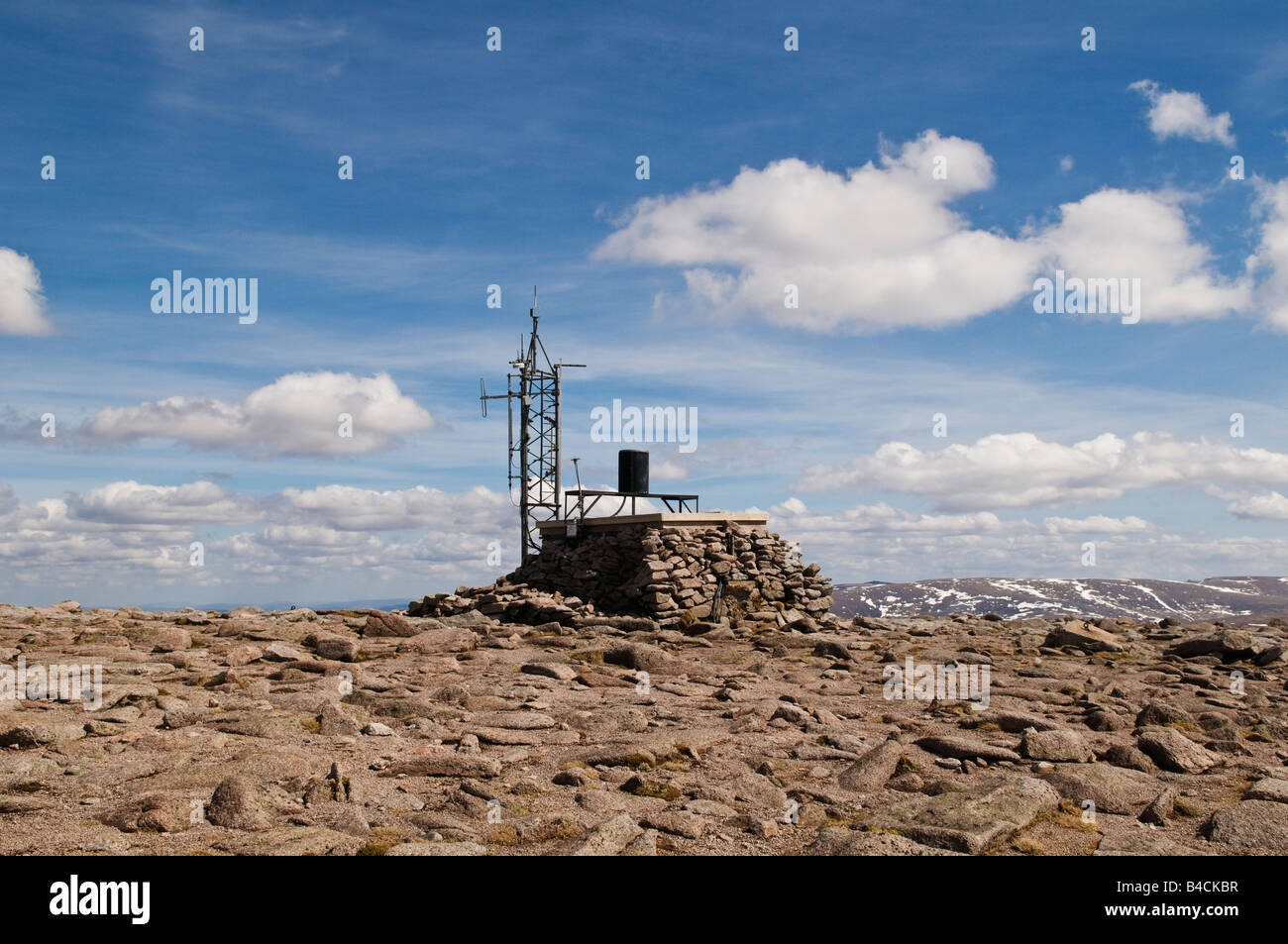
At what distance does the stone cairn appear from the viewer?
25458mm

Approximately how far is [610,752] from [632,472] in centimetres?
1966

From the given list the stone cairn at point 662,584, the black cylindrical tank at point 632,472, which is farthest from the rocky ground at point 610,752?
the black cylindrical tank at point 632,472

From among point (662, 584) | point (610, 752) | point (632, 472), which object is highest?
point (632, 472)

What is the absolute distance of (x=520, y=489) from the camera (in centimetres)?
3819

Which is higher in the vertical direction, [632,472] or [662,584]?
[632,472]

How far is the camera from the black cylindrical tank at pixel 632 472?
3094 cm

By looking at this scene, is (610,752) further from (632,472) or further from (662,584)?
(632,472)

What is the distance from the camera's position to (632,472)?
30.9 metres

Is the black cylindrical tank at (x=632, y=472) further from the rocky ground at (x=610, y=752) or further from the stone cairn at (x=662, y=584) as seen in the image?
the rocky ground at (x=610, y=752)

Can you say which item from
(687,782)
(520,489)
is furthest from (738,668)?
(520,489)

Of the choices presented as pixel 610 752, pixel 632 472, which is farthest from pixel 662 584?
pixel 610 752

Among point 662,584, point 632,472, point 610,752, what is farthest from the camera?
point 632,472
